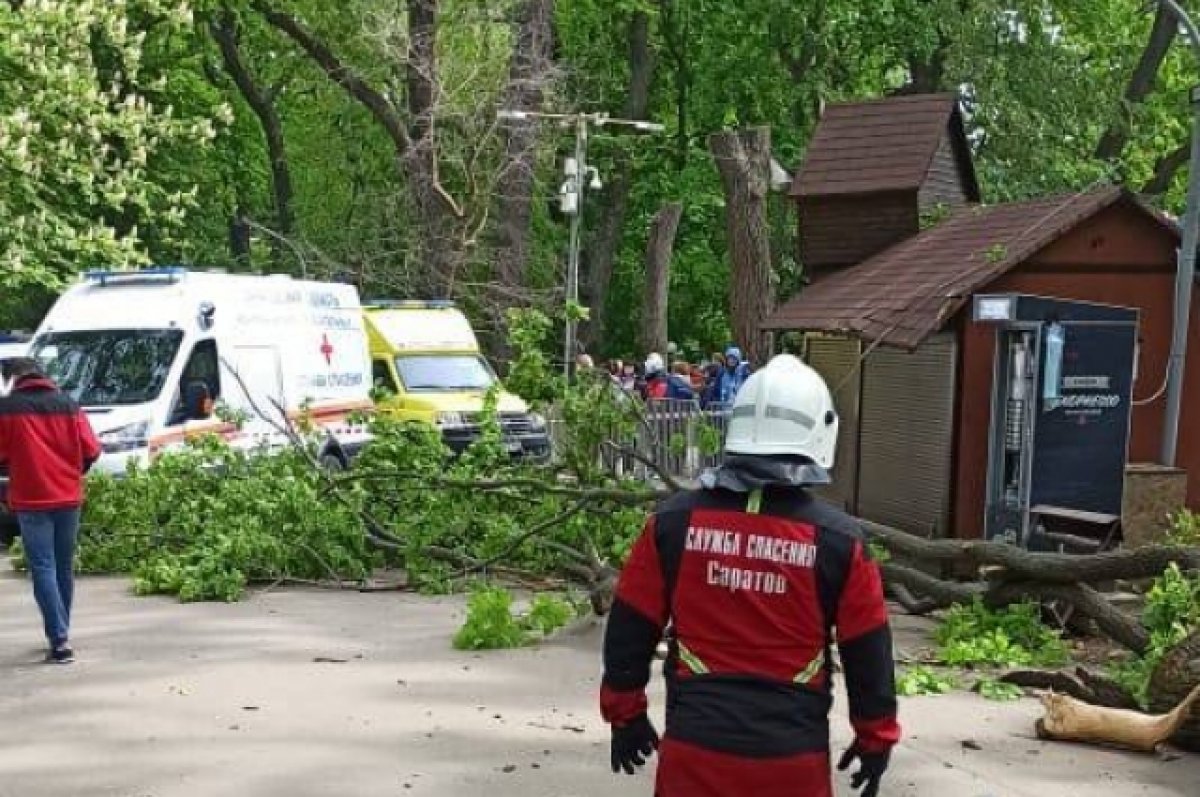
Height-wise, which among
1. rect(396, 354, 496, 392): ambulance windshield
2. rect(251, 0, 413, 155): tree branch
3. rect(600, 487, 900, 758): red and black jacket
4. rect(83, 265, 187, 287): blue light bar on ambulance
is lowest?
rect(396, 354, 496, 392): ambulance windshield

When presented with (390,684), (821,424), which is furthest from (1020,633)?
(821,424)

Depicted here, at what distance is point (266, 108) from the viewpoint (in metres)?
35.4

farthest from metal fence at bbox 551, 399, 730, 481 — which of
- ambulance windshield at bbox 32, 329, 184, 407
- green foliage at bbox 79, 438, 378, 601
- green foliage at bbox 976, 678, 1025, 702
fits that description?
ambulance windshield at bbox 32, 329, 184, 407

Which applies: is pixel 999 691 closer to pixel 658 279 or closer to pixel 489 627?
pixel 489 627

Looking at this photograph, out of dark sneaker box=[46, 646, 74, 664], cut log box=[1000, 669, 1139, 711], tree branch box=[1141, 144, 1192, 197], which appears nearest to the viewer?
cut log box=[1000, 669, 1139, 711]

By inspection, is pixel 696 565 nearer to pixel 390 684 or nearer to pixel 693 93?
pixel 390 684

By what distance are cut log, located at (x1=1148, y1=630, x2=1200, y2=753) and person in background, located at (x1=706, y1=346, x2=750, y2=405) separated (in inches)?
436

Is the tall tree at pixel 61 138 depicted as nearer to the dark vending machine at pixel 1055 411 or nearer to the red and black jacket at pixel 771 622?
the dark vending machine at pixel 1055 411

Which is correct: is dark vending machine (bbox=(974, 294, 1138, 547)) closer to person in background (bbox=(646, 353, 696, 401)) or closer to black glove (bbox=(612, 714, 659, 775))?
black glove (bbox=(612, 714, 659, 775))

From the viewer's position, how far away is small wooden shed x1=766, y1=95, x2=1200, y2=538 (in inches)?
454

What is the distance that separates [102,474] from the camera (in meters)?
12.9

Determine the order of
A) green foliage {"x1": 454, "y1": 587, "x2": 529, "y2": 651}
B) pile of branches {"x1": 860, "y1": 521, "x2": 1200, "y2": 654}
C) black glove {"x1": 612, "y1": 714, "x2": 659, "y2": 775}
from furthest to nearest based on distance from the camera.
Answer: green foliage {"x1": 454, "y1": 587, "x2": 529, "y2": 651} < pile of branches {"x1": 860, "y1": 521, "x2": 1200, "y2": 654} < black glove {"x1": 612, "y1": 714, "x2": 659, "y2": 775}

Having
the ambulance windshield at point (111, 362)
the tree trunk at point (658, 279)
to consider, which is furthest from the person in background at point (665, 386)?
the ambulance windshield at point (111, 362)

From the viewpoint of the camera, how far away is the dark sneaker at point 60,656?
8.34 m
